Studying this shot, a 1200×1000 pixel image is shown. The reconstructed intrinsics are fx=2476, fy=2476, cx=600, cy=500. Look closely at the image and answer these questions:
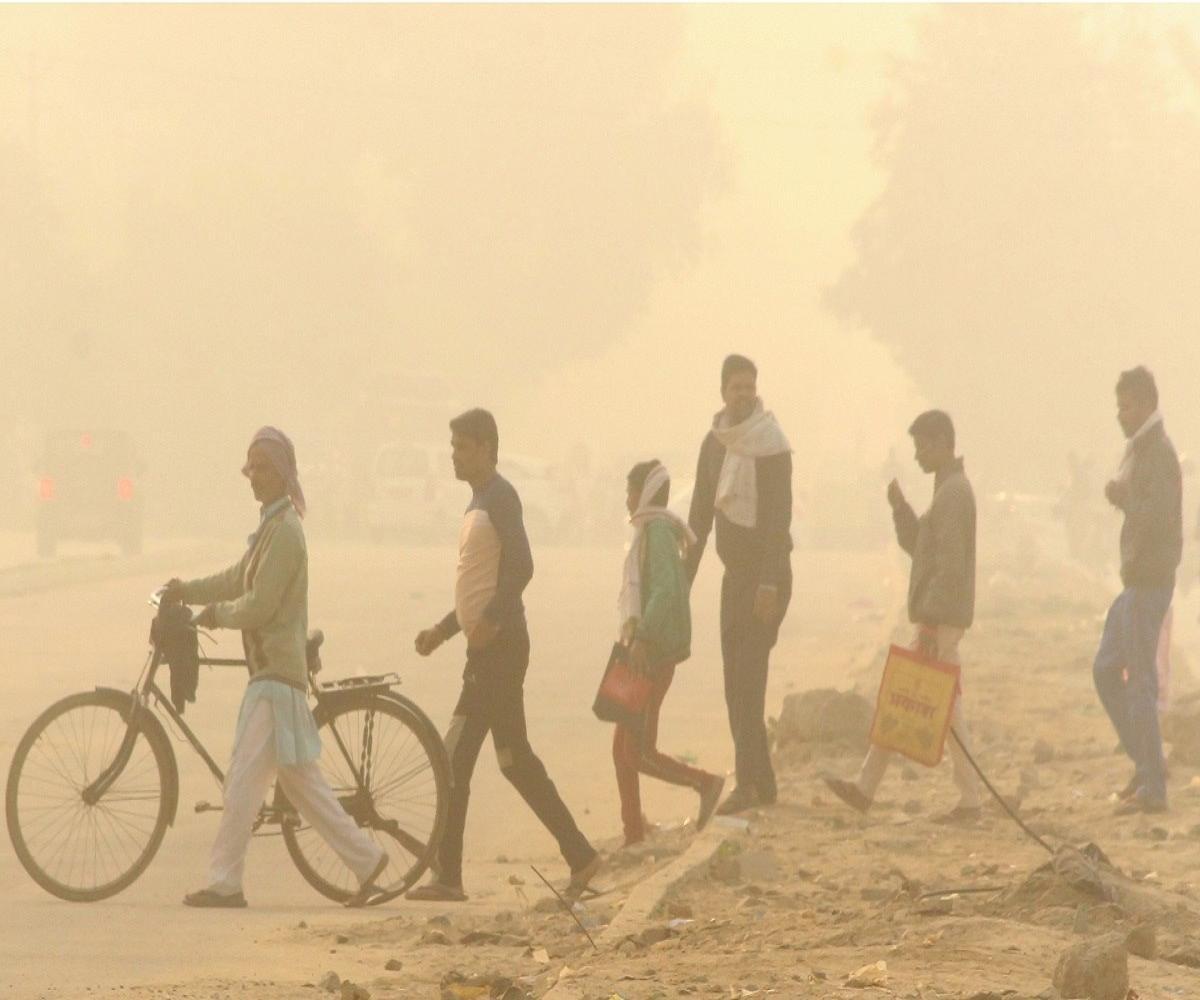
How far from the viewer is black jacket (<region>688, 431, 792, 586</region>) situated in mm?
10609

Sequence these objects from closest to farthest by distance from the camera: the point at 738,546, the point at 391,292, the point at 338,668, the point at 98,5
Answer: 1. the point at 738,546
2. the point at 338,668
3. the point at 391,292
4. the point at 98,5

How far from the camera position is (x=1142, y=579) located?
1100 cm

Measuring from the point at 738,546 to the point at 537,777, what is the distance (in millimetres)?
1992

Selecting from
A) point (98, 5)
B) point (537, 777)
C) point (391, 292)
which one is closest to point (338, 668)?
point (537, 777)

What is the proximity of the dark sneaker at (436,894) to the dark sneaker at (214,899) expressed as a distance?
0.65m

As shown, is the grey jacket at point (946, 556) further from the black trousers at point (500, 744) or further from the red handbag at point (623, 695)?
the black trousers at point (500, 744)

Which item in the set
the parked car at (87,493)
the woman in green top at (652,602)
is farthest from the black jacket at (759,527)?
the parked car at (87,493)

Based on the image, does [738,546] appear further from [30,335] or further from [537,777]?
[30,335]

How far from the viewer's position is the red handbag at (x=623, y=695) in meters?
10.1

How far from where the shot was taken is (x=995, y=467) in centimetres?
5366

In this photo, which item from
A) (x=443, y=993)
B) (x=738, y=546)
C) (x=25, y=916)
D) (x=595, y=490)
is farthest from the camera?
(x=595, y=490)

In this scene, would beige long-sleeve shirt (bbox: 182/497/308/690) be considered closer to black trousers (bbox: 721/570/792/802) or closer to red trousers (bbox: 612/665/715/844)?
red trousers (bbox: 612/665/715/844)

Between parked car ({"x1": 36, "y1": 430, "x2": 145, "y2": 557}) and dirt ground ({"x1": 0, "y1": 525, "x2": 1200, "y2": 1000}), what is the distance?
17.9m

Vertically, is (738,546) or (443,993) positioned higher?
(738,546)
